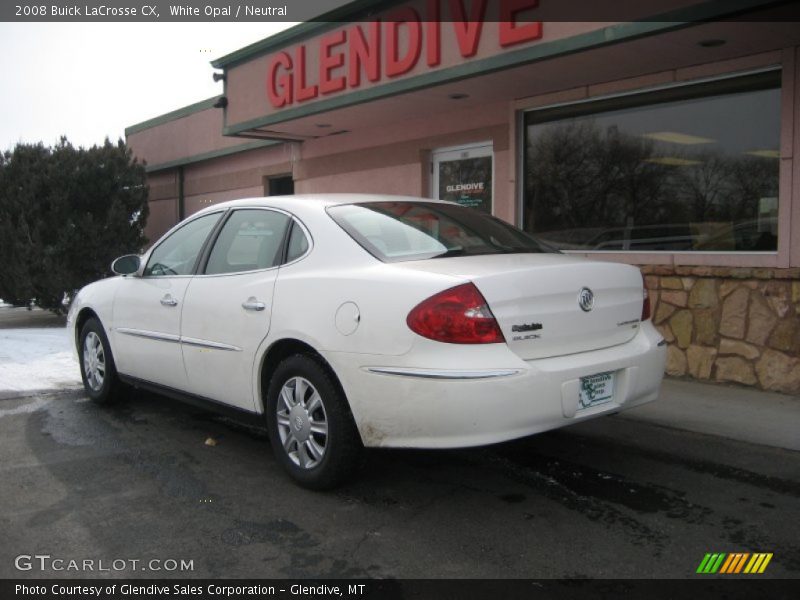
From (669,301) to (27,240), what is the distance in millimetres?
10078

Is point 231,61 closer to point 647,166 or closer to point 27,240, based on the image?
point 27,240

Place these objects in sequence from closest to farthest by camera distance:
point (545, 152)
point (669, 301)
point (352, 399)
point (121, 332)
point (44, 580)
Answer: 1. point (44, 580)
2. point (352, 399)
3. point (121, 332)
4. point (669, 301)
5. point (545, 152)

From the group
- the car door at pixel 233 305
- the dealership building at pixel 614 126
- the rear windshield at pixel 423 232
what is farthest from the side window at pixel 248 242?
the dealership building at pixel 614 126

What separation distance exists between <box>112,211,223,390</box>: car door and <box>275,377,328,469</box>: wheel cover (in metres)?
1.10

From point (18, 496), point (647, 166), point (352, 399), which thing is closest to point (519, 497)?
point (352, 399)

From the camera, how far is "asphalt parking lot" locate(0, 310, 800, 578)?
128 inches

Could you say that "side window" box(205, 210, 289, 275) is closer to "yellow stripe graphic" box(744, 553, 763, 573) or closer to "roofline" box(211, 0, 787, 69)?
"yellow stripe graphic" box(744, 553, 763, 573)

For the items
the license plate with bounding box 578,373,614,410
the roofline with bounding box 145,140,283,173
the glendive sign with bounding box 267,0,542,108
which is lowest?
the license plate with bounding box 578,373,614,410

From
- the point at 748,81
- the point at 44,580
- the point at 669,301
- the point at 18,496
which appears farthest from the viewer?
the point at 669,301

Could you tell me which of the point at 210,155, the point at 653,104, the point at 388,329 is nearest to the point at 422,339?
the point at 388,329

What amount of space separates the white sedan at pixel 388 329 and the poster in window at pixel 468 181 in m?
4.20

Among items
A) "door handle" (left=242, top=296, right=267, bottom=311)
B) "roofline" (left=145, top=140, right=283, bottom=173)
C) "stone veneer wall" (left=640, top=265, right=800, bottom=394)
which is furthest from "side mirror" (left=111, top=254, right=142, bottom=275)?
"roofline" (left=145, top=140, right=283, bottom=173)

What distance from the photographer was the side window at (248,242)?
451cm

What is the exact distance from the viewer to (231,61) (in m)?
10.8
